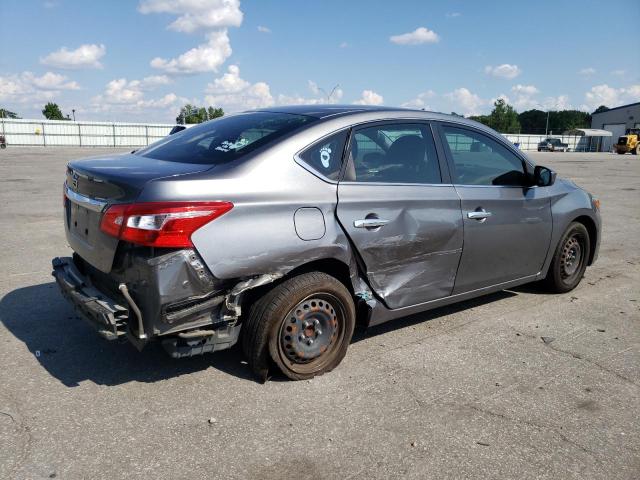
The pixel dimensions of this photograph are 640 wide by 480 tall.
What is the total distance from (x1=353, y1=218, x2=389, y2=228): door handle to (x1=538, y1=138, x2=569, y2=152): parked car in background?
7304cm

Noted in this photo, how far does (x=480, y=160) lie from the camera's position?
4305mm

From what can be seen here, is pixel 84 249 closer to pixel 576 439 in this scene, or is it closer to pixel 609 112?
pixel 576 439

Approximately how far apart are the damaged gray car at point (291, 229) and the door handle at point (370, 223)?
13mm

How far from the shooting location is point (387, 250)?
3568mm

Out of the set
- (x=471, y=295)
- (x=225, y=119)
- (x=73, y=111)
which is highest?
(x=73, y=111)

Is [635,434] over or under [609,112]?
under

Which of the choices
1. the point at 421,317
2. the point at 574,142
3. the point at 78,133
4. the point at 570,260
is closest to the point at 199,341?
the point at 421,317

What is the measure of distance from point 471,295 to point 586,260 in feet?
6.23

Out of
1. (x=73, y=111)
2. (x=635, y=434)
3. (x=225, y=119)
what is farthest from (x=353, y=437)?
(x=73, y=111)

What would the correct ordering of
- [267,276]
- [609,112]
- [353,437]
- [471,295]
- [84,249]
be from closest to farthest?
[353,437], [267,276], [84,249], [471,295], [609,112]

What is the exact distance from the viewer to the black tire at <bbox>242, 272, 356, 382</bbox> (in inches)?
124

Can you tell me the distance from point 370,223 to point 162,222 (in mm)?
1349

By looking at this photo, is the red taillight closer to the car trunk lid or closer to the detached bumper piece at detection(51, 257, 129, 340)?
the car trunk lid

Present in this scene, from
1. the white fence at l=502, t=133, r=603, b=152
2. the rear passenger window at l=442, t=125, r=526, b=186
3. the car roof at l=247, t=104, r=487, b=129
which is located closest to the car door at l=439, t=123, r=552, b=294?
the rear passenger window at l=442, t=125, r=526, b=186
